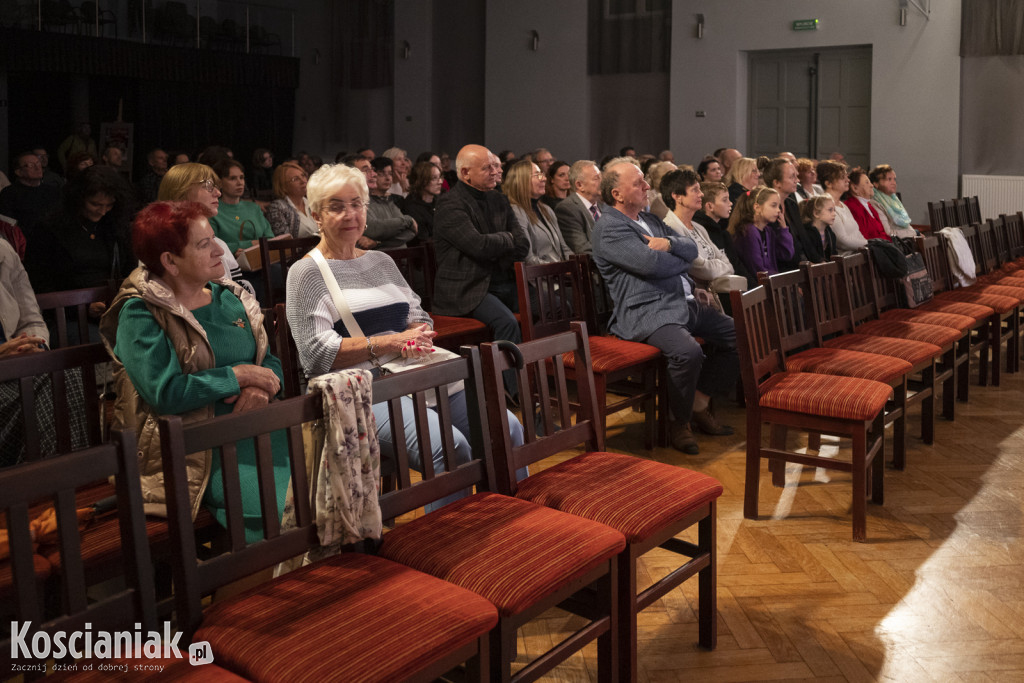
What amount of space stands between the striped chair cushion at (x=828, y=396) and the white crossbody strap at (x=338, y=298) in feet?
4.88

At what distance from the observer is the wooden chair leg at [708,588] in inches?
99.7

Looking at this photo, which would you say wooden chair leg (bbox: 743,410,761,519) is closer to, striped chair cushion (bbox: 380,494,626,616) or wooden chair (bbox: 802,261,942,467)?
wooden chair (bbox: 802,261,942,467)

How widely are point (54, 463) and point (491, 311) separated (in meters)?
3.19

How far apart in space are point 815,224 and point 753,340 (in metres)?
2.72

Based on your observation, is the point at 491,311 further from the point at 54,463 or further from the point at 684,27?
the point at 684,27

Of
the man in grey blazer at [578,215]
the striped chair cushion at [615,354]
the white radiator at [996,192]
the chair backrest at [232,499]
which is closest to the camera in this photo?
the chair backrest at [232,499]

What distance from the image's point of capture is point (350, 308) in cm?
284

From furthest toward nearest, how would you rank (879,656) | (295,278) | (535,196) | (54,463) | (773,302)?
(535,196)
(773,302)
(295,278)
(879,656)
(54,463)

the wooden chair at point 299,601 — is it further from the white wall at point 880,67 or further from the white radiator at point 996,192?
the white wall at point 880,67

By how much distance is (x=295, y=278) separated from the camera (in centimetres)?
281

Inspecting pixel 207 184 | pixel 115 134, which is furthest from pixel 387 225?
pixel 115 134

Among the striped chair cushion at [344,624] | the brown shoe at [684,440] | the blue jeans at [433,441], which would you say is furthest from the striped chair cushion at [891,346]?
the striped chair cushion at [344,624]

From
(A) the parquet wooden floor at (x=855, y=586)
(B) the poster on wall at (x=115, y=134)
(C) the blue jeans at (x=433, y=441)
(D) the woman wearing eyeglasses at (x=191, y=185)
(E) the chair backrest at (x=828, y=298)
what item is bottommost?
(A) the parquet wooden floor at (x=855, y=586)

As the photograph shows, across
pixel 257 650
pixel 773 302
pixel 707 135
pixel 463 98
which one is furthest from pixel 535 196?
pixel 463 98
